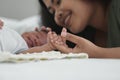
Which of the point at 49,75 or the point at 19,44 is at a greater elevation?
the point at 19,44

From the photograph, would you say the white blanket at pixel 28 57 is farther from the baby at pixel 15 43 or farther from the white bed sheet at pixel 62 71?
the baby at pixel 15 43

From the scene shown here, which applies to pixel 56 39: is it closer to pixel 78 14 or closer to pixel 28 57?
pixel 28 57

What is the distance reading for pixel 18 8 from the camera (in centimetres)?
239

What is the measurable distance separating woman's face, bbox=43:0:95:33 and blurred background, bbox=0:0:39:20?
0.95m

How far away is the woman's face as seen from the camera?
1.40m

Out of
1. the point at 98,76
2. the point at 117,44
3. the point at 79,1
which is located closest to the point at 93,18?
the point at 79,1

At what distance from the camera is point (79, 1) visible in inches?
55.8

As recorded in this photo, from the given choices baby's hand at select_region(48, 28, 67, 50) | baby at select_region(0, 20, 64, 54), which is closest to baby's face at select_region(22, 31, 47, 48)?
baby at select_region(0, 20, 64, 54)

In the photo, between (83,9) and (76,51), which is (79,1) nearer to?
(83,9)

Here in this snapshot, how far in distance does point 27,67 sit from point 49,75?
8 cm

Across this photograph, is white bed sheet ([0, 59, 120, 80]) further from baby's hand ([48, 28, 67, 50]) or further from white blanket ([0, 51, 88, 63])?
baby's hand ([48, 28, 67, 50])

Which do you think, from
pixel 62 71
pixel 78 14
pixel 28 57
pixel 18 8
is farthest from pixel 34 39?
pixel 18 8

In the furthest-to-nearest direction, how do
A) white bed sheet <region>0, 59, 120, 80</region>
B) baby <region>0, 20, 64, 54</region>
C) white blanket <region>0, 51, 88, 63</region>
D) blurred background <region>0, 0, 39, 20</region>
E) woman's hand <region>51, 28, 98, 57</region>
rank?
blurred background <region>0, 0, 39, 20</region>
baby <region>0, 20, 64, 54</region>
woman's hand <region>51, 28, 98, 57</region>
white blanket <region>0, 51, 88, 63</region>
white bed sheet <region>0, 59, 120, 80</region>

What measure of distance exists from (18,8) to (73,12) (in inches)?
43.3
